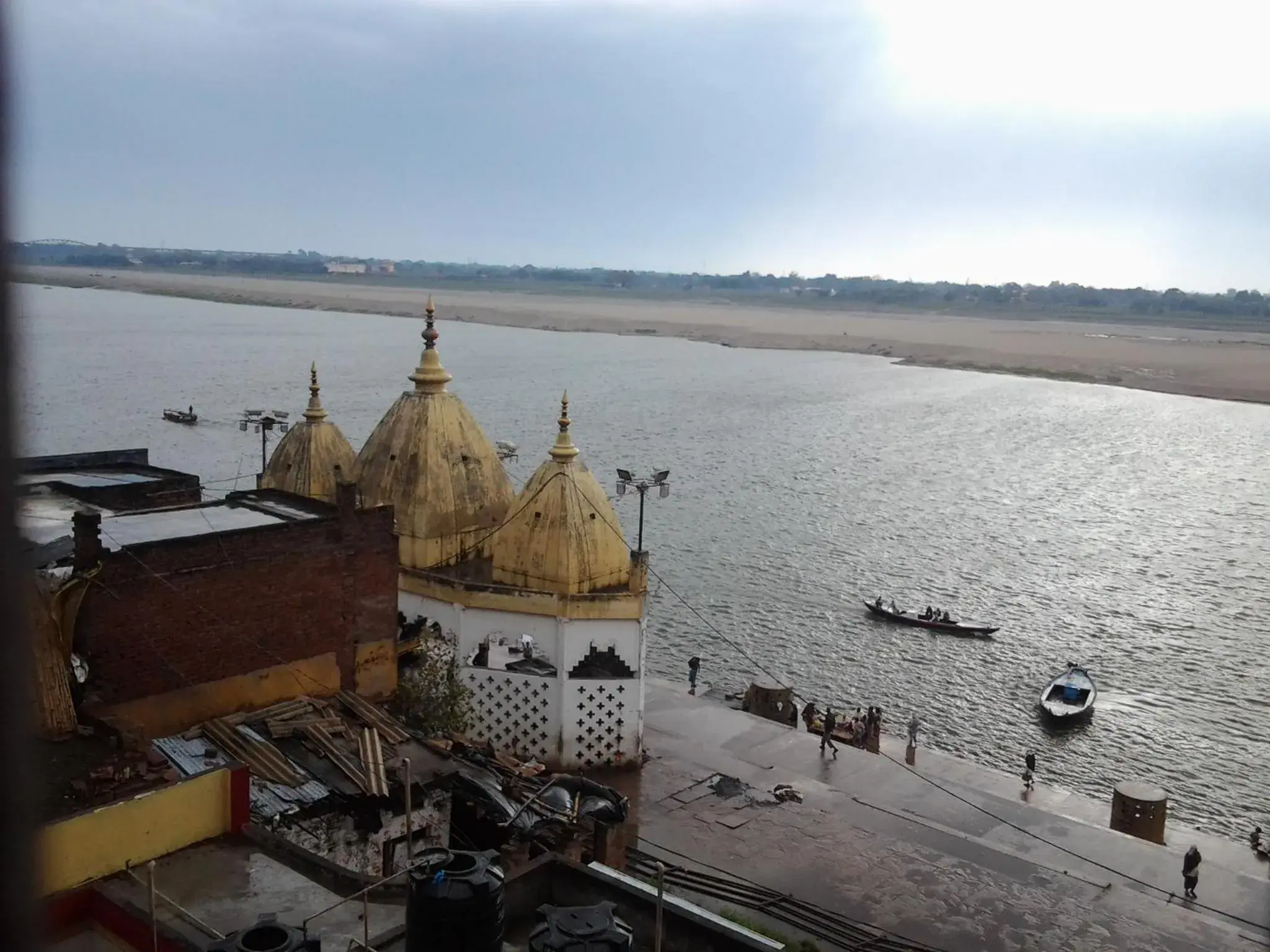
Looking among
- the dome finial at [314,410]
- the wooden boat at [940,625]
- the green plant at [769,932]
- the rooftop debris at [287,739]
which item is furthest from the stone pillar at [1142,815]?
the dome finial at [314,410]

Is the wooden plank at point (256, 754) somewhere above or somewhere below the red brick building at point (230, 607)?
below

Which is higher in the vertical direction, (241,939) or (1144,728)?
(241,939)

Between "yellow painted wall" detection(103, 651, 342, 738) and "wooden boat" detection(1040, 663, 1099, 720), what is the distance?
17.5 meters

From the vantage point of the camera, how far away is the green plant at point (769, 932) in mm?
12445

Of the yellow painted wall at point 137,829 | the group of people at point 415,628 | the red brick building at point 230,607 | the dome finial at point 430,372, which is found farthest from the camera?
the dome finial at point 430,372

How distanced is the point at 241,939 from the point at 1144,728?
78.9 ft

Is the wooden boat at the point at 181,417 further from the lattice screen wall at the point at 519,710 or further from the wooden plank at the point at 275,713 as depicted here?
the wooden plank at the point at 275,713

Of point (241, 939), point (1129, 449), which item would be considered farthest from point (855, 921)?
point (1129, 449)

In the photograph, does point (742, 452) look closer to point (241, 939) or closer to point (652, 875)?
point (652, 875)

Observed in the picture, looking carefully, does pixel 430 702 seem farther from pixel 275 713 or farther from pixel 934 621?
pixel 934 621

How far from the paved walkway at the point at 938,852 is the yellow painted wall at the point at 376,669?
4.49m

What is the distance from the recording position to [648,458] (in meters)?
55.0

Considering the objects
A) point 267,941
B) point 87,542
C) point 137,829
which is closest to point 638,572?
point 87,542

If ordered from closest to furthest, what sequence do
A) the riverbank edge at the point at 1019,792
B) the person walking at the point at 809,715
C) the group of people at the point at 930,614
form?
1. the riverbank edge at the point at 1019,792
2. the person walking at the point at 809,715
3. the group of people at the point at 930,614
